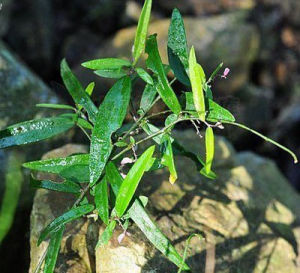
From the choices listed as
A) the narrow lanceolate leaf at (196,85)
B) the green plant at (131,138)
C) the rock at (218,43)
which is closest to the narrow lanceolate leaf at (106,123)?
the green plant at (131,138)

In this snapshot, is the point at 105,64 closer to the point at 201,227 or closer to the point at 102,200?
the point at 102,200

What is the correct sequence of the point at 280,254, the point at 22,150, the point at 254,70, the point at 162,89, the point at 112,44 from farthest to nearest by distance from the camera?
the point at 254,70
the point at 112,44
the point at 22,150
the point at 280,254
the point at 162,89

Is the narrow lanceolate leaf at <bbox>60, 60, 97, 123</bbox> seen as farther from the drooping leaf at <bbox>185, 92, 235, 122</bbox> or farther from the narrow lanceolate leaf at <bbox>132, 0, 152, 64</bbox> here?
the drooping leaf at <bbox>185, 92, 235, 122</bbox>

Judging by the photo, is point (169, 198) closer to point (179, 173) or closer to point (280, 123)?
point (179, 173)

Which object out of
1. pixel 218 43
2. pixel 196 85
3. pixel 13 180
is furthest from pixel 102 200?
pixel 218 43

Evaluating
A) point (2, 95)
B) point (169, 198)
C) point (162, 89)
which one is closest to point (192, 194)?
point (169, 198)

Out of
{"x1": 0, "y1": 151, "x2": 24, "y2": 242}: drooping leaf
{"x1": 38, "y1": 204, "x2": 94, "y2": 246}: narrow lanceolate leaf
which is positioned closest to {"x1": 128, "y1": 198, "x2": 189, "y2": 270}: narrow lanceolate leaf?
{"x1": 38, "y1": 204, "x2": 94, "y2": 246}: narrow lanceolate leaf
